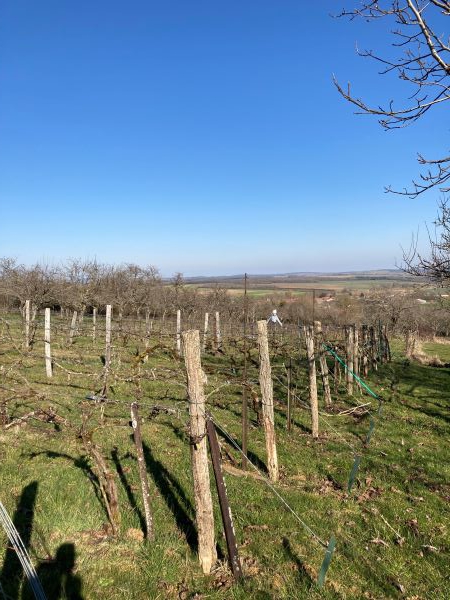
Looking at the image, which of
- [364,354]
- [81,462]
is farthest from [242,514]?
[364,354]

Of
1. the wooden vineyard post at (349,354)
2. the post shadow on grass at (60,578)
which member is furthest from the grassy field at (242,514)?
the wooden vineyard post at (349,354)

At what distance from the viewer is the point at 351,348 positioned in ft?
43.5

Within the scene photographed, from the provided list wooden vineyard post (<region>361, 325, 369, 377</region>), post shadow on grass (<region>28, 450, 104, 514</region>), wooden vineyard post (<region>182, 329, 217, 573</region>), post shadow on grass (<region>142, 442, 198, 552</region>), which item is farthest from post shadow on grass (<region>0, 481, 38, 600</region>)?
wooden vineyard post (<region>361, 325, 369, 377</region>)

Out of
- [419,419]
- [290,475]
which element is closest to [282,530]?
[290,475]

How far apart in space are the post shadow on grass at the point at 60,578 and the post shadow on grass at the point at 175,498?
4.02 ft

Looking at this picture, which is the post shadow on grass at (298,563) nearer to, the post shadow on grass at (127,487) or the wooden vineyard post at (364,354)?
the post shadow on grass at (127,487)

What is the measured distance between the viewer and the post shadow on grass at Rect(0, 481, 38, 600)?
3.71 m

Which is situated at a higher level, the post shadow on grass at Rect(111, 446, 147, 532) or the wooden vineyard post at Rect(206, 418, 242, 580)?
the wooden vineyard post at Rect(206, 418, 242, 580)

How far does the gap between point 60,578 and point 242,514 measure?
7.40 ft

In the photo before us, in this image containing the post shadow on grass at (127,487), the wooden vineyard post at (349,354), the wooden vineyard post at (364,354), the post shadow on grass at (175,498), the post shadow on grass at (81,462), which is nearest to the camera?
the post shadow on grass at (175,498)

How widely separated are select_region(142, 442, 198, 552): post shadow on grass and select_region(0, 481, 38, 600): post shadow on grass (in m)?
1.67

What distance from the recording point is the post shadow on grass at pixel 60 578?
3.62 meters

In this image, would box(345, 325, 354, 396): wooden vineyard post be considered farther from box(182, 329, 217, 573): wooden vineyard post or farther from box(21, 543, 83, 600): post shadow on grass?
box(21, 543, 83, 600): post shadow on grass

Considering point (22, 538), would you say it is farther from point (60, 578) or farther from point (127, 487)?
point (127, 487)
